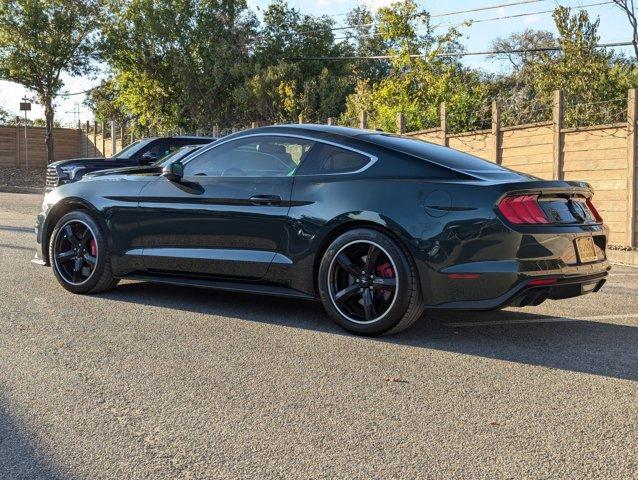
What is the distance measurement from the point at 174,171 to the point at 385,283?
208cm

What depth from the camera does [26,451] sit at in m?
3.14

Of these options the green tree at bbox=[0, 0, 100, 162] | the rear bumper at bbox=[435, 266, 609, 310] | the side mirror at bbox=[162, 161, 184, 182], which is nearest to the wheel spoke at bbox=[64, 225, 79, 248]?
the side mirror at bbox=[162, 161, 184, 182]

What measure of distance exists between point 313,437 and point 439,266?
1994 mm

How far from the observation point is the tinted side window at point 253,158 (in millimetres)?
5910

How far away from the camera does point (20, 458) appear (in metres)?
3.07

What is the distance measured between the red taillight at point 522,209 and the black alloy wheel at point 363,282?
0.84 meters

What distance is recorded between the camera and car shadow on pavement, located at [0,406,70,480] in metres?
2.90

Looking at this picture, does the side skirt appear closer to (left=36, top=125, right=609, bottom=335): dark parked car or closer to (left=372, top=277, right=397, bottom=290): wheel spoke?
(left=36, top=125, right=609, bottom=335): dark parked car

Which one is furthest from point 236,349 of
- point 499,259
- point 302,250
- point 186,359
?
point 499,259

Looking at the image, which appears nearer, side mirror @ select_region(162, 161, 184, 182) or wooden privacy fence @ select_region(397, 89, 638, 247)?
→ side mirror @ select_region(162, 161, 184, 182)

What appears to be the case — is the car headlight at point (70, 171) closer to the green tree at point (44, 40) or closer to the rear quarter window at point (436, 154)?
the rear quarter window at point (436, 154)

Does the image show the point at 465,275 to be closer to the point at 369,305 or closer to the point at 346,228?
the point at 369,305

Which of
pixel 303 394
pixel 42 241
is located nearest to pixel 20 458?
pixel 303 394

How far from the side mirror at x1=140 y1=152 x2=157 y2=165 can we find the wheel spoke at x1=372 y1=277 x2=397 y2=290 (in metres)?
9.18
